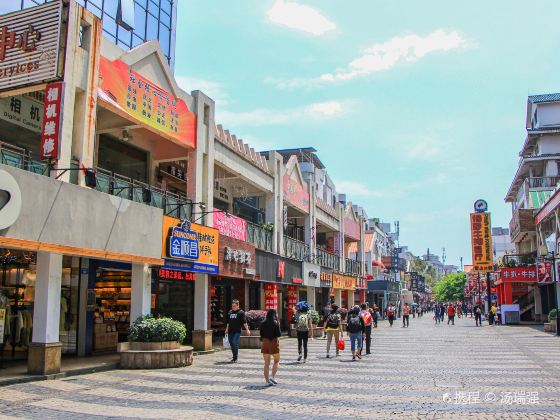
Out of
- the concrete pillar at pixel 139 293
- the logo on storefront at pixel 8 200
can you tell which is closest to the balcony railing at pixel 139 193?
the concrete pillar at pixel 139 293

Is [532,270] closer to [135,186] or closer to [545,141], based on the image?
[545,141]

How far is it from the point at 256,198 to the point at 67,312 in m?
15.4

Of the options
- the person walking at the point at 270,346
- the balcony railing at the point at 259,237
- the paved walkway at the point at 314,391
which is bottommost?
the paved walkway at the point at 314,391

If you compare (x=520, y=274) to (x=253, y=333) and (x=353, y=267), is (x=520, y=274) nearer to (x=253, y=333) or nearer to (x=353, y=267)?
(x=353, y=267)

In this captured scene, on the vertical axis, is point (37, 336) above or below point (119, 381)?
above

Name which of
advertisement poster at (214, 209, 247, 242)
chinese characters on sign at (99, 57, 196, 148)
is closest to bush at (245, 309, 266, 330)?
advertisement poster at (214, 209, 247, 242)

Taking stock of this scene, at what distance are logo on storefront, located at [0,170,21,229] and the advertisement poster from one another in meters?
9.98

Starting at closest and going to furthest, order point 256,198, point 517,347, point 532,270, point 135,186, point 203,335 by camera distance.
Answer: point 135,186 → point 203,335 → point 517,347 → point 256,198 → point 532,270

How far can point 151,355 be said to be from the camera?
1479 cm

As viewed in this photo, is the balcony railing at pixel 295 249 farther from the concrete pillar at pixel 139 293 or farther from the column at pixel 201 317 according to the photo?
the concrete pillar at pixel 139 293

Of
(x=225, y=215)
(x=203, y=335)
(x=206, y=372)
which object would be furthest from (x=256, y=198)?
(x=206, y=372)

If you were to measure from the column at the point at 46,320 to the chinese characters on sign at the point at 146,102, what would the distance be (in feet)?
16.7

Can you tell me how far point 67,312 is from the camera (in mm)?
17297

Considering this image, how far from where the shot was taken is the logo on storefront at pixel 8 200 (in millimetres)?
11312
